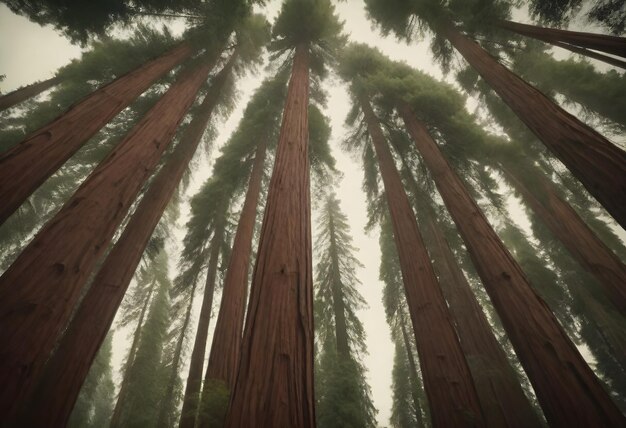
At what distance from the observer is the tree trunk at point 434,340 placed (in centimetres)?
337

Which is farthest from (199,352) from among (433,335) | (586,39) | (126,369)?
(126,369)

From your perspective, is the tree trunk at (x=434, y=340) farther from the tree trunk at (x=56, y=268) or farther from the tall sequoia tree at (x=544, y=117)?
the tree trunk at (x=56, y=268)

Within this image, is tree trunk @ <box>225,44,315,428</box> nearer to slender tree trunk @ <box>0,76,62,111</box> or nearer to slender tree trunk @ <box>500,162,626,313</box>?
slender tree trunk @ <box>500,162,626,313</box>

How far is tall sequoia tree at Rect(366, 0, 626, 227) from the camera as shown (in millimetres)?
2986

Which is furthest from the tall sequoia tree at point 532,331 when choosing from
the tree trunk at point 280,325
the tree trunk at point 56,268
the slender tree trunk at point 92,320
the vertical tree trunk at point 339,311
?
the vertical tree trunk at point 339,311

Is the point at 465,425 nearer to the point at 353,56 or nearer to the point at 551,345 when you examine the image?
the point at 551,345

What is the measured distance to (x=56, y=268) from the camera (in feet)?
8.91

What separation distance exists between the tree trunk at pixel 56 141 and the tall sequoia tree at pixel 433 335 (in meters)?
5.35

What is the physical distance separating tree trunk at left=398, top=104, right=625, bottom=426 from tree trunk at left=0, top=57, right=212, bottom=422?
203 inches

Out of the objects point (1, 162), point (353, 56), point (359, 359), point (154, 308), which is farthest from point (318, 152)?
point (154, 308)

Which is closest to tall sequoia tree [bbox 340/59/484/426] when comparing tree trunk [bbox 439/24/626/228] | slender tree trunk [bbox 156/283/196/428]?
tree trunk [bbox 439/24/626/228]

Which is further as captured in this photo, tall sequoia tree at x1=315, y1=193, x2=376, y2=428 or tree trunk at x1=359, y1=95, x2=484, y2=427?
tall sequoia tree at x1=315, y1=193, x2=376, y2=428

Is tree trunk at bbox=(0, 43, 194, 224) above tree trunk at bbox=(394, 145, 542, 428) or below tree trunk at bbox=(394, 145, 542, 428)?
above

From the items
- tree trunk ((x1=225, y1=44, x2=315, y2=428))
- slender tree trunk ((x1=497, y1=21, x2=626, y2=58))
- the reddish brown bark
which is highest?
→ slender tree trunk ((x1=497, y1=21, x2=626, y2=58))
